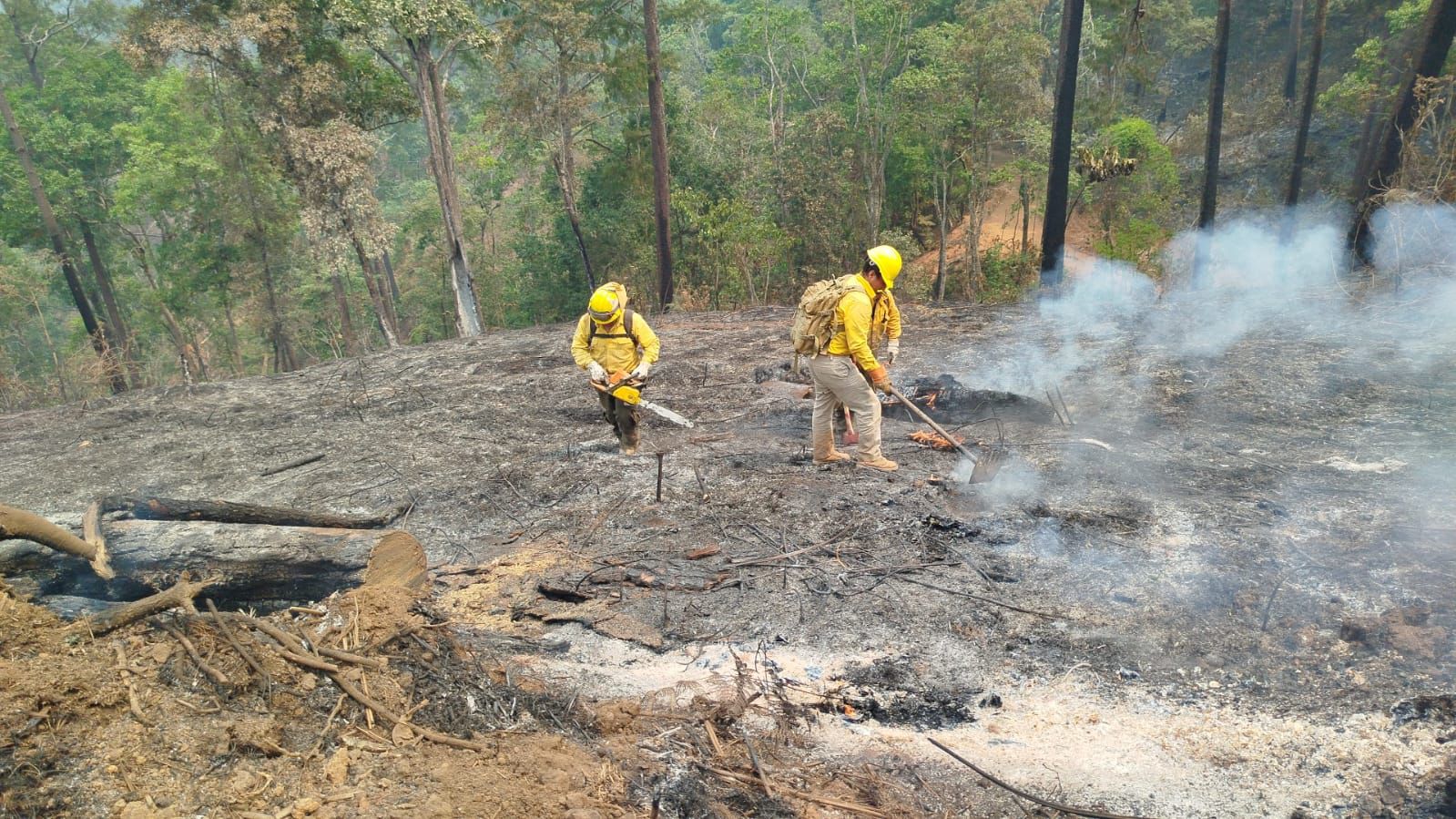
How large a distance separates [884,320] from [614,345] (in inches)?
102

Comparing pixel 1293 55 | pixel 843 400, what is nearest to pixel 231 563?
pixel 843 400

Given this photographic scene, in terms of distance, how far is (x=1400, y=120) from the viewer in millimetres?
11992

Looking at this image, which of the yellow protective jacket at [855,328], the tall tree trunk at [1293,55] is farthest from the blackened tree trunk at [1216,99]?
the tall tree trunk at [1293,55]

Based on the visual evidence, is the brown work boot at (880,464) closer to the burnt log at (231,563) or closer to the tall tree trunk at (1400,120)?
the burnt log at (231,563)

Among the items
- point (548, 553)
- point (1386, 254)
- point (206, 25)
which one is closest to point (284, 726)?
point (548, 553)

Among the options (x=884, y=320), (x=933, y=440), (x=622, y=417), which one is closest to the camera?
(x=884, y=320)

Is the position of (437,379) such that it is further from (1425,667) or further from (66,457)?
(1425,667)

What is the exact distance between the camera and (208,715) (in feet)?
9.77

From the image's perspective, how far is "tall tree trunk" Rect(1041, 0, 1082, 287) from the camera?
38.2 ft

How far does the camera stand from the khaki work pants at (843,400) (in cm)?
662

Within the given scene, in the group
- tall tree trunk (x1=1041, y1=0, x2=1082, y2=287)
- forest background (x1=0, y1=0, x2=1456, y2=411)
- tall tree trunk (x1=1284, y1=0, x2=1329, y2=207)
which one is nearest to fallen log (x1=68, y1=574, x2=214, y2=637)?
tall tree trunk (x1=1041, y1=0, x2=1082, y2=287)

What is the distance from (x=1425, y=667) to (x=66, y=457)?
13.0m

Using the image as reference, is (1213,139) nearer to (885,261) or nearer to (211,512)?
(885,261)

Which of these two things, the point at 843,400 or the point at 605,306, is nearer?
the point at 843,400
